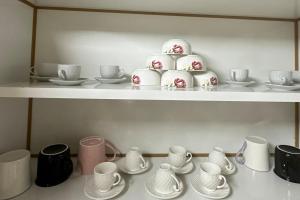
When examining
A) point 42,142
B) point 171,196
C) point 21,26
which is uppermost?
point 21,26

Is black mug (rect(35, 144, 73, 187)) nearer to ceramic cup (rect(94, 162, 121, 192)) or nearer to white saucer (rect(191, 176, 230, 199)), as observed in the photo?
ceramic cup (rect(94, 162, 121, 192))

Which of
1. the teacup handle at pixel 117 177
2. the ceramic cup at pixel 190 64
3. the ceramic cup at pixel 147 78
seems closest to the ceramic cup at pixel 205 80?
the ceramic cup at pixel 190 64

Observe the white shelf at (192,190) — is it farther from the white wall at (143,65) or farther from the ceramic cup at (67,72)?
the ceramic cup at (67,72)

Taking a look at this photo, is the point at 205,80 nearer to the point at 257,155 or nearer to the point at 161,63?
the point at 161,63

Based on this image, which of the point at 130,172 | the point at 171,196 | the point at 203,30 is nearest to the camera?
the point at 171,196

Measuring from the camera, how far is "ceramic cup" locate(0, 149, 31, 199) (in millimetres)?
541

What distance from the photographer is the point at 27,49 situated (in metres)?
0.70

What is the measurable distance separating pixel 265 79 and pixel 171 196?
588 mm

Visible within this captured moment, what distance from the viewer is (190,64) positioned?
0.65m

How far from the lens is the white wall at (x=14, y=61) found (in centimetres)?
59

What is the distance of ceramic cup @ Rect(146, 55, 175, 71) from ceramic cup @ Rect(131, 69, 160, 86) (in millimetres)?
26

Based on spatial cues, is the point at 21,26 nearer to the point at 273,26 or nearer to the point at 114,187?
the point at 114,187

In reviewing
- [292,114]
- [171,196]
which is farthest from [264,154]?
[171,196]

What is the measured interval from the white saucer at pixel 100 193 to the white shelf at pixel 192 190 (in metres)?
0.01
